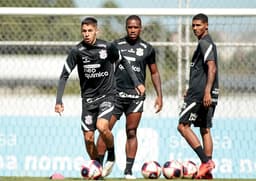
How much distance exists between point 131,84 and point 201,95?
3.56 ft

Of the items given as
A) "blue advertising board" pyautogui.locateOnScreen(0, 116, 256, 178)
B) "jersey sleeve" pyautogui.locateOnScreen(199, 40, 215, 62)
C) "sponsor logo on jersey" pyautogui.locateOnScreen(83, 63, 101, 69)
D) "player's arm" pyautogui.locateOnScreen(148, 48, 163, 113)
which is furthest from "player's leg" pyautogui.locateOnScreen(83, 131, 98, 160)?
"blue advertising board" pyautogui.locateOnScreen(0, 116, 256, 178)

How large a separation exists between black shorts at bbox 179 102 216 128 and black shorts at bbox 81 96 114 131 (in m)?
1.07

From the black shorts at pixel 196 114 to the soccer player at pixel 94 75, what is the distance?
0.94m

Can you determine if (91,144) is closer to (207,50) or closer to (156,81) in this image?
(156,81)

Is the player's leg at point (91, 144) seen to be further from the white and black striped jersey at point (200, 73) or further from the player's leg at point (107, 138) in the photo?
the white and black striped jersey at point (200, 73)

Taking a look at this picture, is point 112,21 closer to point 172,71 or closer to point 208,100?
point 172,71

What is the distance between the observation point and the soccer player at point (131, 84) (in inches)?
481

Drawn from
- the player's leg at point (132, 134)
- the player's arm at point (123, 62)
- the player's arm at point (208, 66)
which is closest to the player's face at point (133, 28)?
the player's arm at point (123, 62)

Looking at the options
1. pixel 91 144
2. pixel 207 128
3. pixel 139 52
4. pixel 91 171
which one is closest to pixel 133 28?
pixel 139 52

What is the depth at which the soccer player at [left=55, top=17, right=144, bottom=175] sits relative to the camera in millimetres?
11320

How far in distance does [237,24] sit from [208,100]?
3.03 meters

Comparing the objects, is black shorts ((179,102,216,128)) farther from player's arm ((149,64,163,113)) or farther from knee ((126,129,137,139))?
knee ((126,129,137,139))

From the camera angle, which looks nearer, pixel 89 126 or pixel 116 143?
pixel 89 126

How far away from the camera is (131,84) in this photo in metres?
12.4
